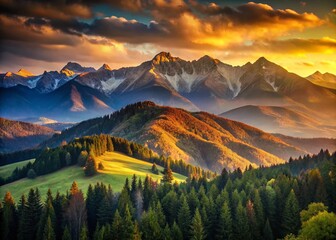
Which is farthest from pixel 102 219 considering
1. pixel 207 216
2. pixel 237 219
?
pixel 237 219

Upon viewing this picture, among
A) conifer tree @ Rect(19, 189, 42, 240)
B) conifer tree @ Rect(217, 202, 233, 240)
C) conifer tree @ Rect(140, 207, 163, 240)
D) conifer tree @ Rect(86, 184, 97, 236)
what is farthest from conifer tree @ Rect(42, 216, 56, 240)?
conifer tree @ Rect(217, 202, 233, 240)

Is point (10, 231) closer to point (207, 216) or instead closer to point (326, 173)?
point (207, 216)

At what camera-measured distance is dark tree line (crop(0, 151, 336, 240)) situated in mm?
104125

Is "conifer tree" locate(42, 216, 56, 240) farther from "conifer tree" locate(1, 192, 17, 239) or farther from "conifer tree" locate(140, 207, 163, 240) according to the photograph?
"conifer tree" locate(140, 207, 163, 240)

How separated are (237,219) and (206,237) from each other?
1081 centimetres

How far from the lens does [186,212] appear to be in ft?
373

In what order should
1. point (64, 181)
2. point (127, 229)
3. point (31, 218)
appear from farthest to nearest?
point (64, 181)
point (31, 218)
point (127, 229)

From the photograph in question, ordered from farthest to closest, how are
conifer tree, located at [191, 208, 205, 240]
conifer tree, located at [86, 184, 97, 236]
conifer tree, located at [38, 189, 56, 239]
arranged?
conifer tree, located at [86, 184, 97, 236], conifer tree, located at [38, 189, 56, 239], conifer tree, located at [191, 208, 205, 240]

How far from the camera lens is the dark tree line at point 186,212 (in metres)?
104

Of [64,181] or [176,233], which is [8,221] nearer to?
[176,233]

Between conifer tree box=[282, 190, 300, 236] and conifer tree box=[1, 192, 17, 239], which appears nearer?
conifer tree box=[282, 190, 300, 236]

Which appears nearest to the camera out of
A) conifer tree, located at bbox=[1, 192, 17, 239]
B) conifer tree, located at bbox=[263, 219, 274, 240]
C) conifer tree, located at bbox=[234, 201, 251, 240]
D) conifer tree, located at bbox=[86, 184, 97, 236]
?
conifer tree, located at bbox=[234, 201, 251, 240]

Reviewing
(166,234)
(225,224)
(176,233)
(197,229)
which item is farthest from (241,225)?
(166,234)

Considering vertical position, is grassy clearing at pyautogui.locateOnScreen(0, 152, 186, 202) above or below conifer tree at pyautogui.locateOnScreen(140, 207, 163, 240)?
above
